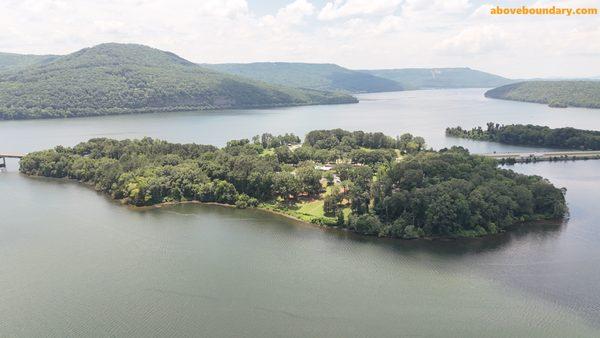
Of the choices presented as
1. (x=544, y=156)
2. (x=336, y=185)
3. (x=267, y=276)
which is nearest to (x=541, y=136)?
(x=544, y=156)

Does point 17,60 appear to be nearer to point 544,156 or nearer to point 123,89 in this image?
point 123,89

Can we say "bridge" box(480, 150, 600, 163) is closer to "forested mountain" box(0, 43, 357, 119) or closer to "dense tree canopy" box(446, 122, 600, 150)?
"dense tree canopy" box(446, 122, 600, 150)

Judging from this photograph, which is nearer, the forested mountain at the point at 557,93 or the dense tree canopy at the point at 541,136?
the dense tree canopy at the point at 541,136

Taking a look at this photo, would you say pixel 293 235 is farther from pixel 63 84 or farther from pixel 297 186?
pixel 63 84

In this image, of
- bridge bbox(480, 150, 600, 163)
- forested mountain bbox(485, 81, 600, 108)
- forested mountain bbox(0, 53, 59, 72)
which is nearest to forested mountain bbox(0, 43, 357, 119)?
forested mountain bbox(0, 53, 59, 72)

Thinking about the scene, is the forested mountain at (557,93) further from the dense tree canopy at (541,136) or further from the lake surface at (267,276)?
the lake surface at (267,276)

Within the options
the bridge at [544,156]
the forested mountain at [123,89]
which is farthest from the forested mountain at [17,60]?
the bridge at [544,156]
